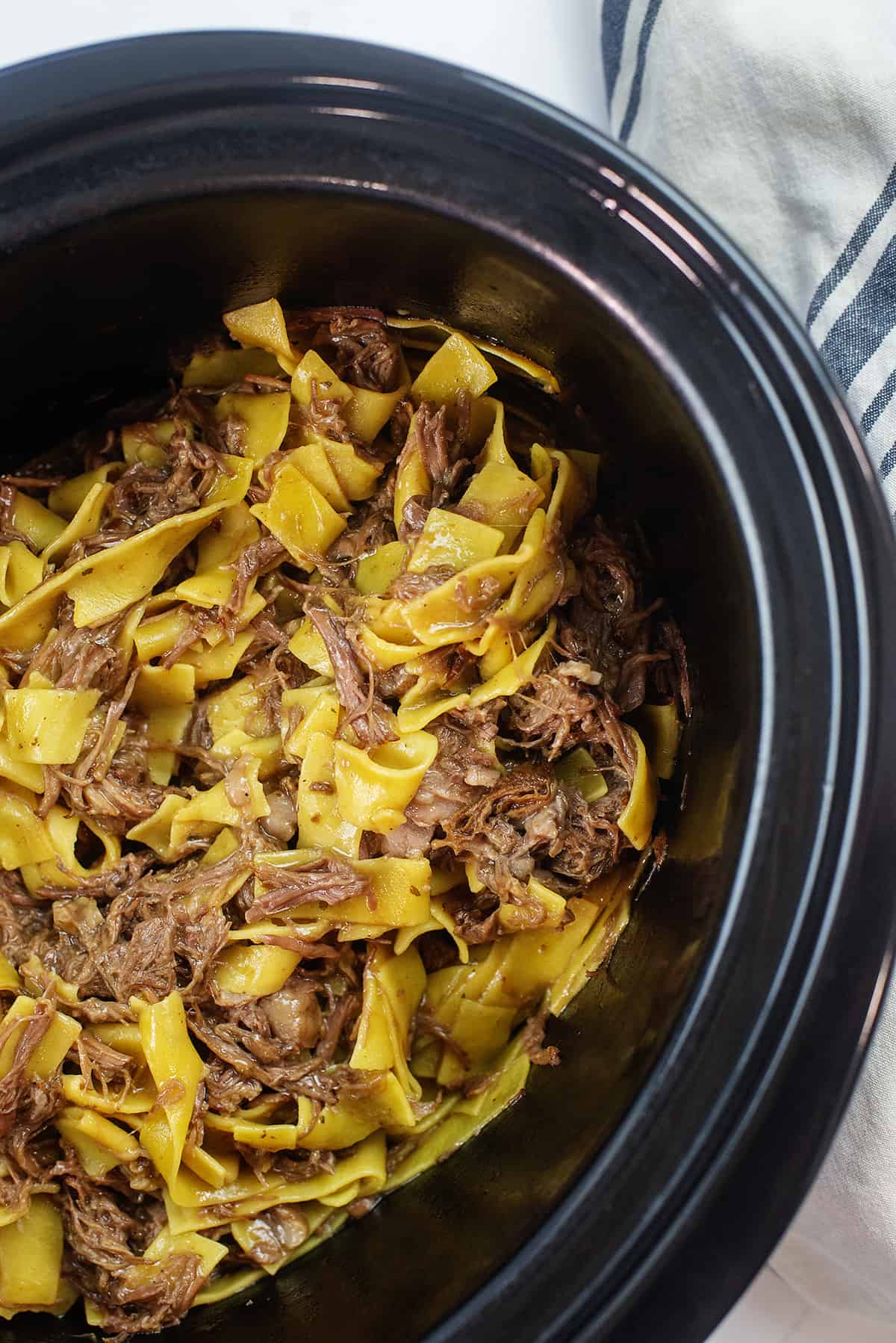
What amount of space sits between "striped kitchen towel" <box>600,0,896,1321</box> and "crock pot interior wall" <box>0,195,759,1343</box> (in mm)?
719

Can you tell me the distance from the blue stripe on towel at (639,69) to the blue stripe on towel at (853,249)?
0.70 m

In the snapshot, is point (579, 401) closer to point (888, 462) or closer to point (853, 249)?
point (888, 462)

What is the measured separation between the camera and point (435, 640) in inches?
96.3

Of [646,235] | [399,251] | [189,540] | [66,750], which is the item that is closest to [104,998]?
[66,750]

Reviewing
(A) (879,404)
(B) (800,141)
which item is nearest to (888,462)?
(A) (879,404)

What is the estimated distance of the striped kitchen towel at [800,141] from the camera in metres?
2.68

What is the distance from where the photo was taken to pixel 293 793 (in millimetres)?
2637

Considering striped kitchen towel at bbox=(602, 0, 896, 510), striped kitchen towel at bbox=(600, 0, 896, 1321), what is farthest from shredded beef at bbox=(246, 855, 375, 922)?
striped kitchen towel at bbox=(602, 0, 896, 510)

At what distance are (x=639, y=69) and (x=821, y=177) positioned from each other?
578 mm

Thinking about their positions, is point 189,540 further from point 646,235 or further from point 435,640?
point 646,235

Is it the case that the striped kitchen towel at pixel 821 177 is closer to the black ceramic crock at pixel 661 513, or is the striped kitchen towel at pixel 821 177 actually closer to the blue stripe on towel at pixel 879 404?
the blue stripe on towel at pixel 879 404

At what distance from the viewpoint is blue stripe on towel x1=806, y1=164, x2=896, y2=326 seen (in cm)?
271

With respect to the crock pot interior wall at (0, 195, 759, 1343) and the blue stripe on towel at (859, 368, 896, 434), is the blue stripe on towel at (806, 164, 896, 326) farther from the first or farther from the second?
the crock pot interior wall at (0, 195, 759, 1343)

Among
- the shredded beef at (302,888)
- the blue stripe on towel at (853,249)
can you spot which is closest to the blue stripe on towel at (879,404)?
the blue stripe on towel at (853,249)
